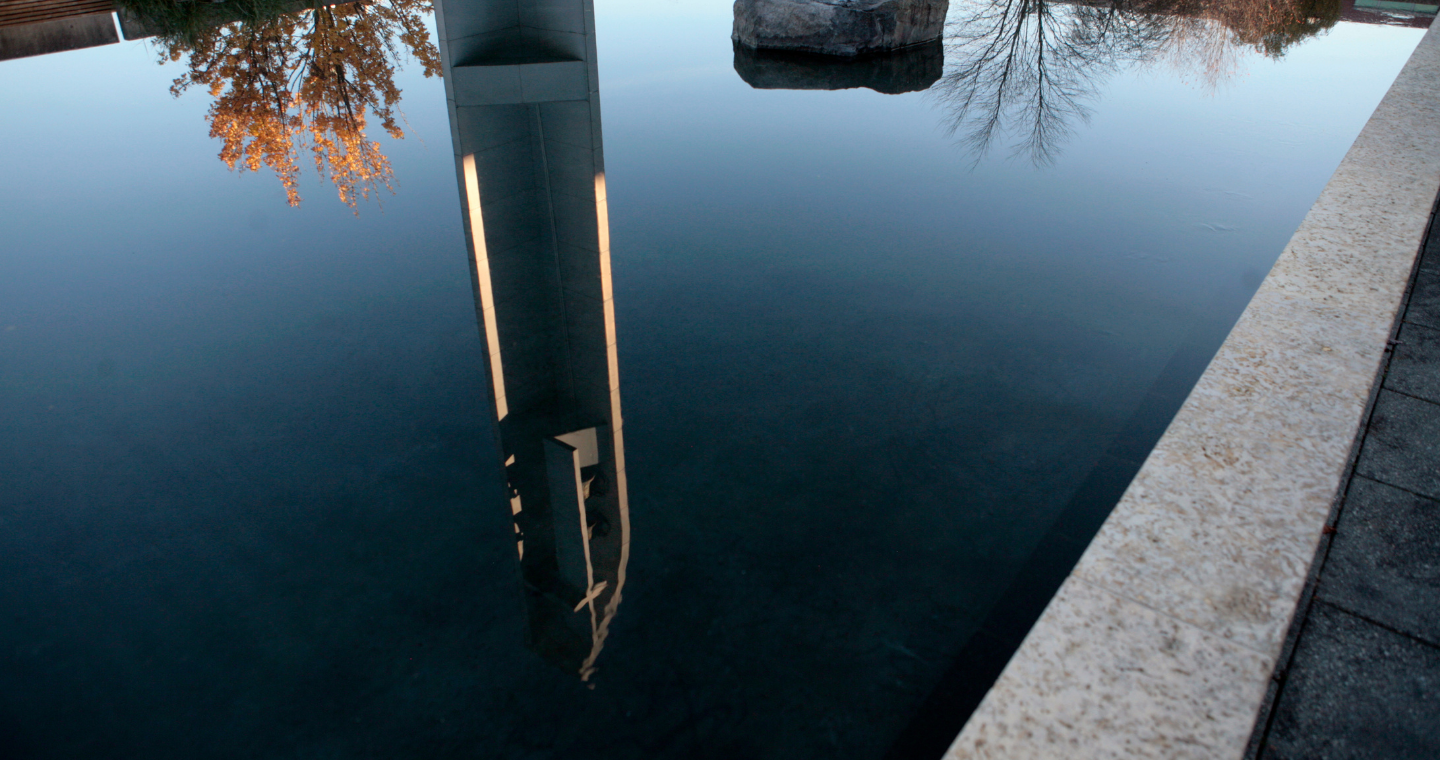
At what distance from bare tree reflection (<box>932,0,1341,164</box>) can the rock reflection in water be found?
0.36 m

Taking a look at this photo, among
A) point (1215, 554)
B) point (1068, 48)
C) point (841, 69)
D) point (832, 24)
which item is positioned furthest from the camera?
point (1068, 48)

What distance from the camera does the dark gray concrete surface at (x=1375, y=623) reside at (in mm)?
2232

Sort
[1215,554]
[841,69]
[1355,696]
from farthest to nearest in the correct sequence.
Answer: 1. [841,69]
2. [1215,554]
3. [1355,696]

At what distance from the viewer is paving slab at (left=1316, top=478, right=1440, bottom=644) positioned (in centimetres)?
258

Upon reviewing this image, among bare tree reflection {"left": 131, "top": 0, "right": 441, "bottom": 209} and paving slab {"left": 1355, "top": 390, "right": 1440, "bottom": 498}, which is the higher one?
bare tree reflection {"left": 131, "top": 0, "right": 441, "bottom": 209}

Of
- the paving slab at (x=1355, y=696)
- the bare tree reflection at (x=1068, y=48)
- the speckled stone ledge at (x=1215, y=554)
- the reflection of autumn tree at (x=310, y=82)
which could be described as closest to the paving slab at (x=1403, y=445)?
the speckled stone ledge at (x=1215, y=554)

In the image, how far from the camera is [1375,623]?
254 centimetres

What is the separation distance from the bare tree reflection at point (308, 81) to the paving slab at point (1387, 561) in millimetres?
6759

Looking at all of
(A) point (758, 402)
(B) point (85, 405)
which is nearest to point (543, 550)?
(A) point (758, 402)

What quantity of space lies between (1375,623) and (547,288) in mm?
4444

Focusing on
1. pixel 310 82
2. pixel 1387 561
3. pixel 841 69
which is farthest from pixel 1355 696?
pixel 310 82

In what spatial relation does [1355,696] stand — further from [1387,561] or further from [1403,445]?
[1403,445]

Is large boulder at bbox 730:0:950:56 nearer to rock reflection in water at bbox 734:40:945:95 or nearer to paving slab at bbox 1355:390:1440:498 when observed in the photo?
rock reflection in water at bbox 734:40:945:95

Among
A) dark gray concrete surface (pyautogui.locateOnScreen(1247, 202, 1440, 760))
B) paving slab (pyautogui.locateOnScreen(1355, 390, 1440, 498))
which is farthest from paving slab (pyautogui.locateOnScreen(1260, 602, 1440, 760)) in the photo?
paving slab (pyautogui.locateOnScreen(1355, 390, 1440, 498))
